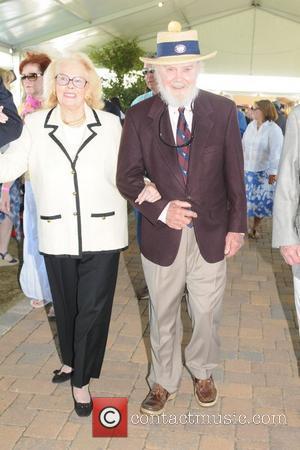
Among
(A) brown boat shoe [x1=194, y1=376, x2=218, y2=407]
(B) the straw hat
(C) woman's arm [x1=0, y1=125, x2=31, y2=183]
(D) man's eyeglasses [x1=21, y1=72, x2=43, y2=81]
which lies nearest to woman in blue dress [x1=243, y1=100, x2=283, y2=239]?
(D) man's eyeglasses [x1=21, y1=72, x2=43, y2=81]

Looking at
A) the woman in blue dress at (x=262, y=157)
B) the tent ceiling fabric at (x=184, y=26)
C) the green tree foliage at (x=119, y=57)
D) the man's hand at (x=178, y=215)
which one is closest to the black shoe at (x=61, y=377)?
the man's hand at (x=178, y=215)

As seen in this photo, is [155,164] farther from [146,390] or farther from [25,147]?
[146,390]

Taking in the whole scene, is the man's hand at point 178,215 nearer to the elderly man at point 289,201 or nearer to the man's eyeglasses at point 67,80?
the elderly man at point 289,201

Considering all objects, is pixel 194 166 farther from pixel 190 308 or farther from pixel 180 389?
pixel 180 389

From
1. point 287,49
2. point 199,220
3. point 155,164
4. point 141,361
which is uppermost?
point 287,49

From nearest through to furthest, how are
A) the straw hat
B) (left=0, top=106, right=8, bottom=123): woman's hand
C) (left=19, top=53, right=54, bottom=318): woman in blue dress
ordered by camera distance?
1. (left=0, top=106, right=8, bottom=123): woman's hand
2. the straw hat
3. (left=19, top=53, right=54, bottom=318): woman in blue dress

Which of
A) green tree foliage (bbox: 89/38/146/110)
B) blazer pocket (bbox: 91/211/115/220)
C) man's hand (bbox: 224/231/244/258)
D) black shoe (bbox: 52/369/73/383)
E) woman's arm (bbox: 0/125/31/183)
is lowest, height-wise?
black shoe (bbox: 52/369/73/383)

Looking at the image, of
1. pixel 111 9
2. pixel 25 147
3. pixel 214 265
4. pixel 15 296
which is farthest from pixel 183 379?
pixel 111 9

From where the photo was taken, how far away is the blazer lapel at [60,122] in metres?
2.92

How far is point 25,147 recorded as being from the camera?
290 cm

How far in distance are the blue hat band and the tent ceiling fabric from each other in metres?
11.0

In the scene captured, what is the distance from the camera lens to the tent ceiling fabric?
587 inches

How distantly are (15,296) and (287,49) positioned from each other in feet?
61.4

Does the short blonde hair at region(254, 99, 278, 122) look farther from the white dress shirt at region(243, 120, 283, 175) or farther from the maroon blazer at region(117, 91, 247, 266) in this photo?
the maroon blazer at region(117, 91, 247, 266)
